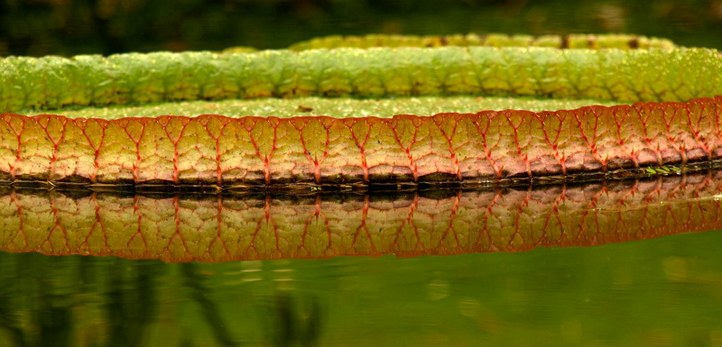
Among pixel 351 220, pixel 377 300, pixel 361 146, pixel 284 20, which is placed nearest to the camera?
pixel 377 300

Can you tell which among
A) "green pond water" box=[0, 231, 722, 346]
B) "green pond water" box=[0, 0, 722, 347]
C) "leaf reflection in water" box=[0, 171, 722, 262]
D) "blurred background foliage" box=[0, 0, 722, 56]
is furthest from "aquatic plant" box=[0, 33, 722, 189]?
"blurred background foliage" box=[0, 0, 722, 56]

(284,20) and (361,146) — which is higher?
(284,20)

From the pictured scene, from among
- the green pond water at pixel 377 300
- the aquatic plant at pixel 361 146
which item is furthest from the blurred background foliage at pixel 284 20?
the green pond water at pixel 377 300

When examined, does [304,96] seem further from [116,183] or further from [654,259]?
[654,259]

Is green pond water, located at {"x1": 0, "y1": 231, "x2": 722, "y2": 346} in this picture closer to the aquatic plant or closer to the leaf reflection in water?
the leaf reflection in water

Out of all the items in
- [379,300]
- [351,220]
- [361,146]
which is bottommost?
[379,300]

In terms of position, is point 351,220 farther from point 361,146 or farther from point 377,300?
point 377,300

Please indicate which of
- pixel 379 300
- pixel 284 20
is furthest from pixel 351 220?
pixel 284 20

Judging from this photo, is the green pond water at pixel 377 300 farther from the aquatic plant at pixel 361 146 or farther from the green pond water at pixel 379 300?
the aquatic plant at pixel 361 146
